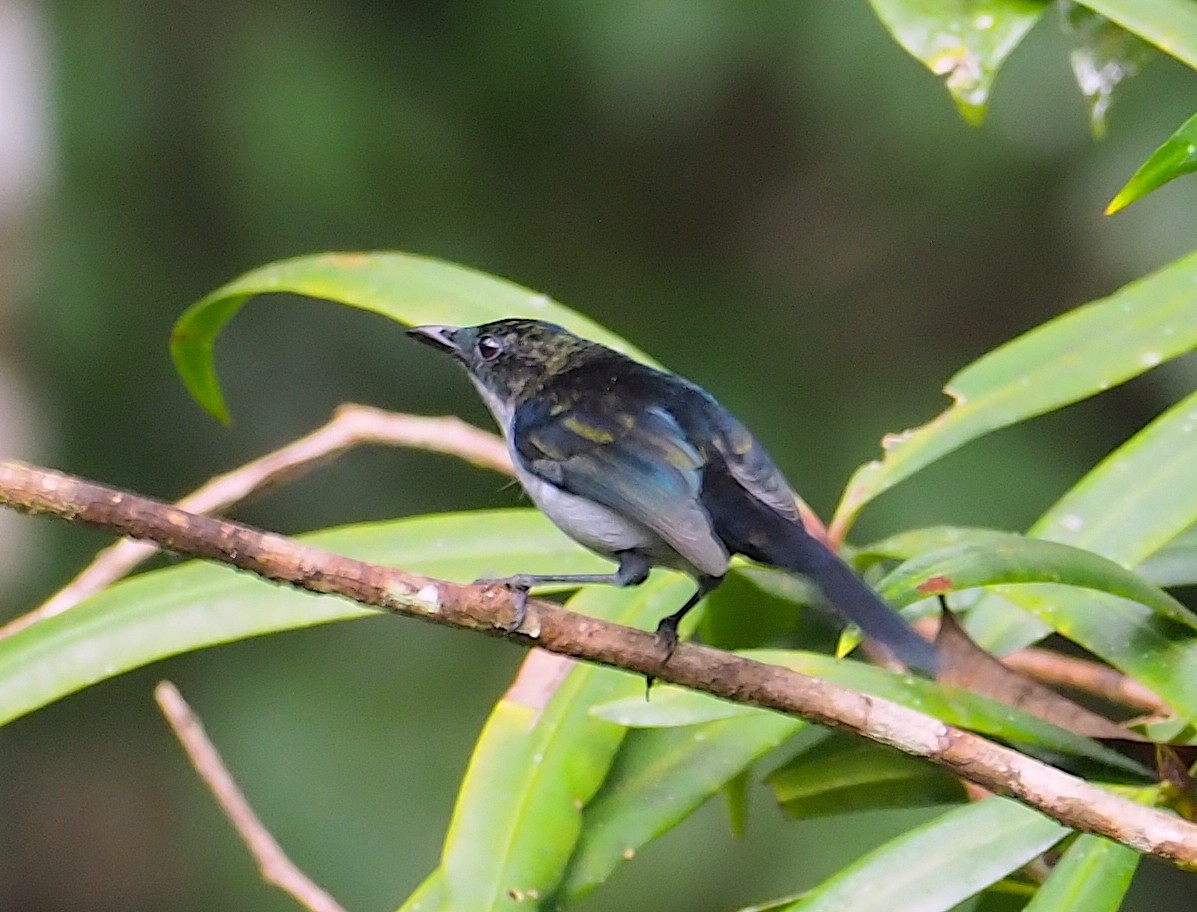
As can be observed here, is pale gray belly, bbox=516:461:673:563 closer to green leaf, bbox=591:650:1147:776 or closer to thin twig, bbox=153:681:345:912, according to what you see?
green leaf, bbox=591:650:1147:776

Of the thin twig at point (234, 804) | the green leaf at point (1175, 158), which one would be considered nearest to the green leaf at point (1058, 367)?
the green leaf at point (1175, 158)

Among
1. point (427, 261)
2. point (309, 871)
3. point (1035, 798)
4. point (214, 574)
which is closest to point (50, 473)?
point (214, 574)

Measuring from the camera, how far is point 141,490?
151 inches

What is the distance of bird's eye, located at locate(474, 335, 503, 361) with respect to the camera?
1.89 meters

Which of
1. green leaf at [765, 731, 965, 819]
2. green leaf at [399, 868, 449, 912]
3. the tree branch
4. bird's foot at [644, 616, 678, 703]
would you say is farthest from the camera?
green leaf at [765, 731, 965, 819]

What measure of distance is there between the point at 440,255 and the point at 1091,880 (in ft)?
9.28

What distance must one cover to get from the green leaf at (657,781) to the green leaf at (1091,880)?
307 millimetres

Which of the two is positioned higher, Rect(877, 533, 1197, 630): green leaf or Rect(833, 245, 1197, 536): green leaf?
Rect(833, 245, 1197, 536): green leaf

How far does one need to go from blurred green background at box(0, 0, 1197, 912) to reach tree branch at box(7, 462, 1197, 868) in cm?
199

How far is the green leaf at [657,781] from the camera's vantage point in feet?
4.82

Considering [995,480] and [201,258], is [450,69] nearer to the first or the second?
[201,258]

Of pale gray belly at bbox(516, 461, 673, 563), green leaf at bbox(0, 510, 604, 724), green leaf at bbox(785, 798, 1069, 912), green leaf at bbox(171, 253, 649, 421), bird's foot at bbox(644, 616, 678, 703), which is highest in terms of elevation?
green leaf at bbox(171, 253, 649, 421)

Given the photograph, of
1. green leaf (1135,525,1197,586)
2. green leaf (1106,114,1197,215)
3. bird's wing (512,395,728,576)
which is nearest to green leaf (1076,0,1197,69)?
green leaf (1106,114,1197,215)

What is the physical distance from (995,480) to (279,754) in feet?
6.08
